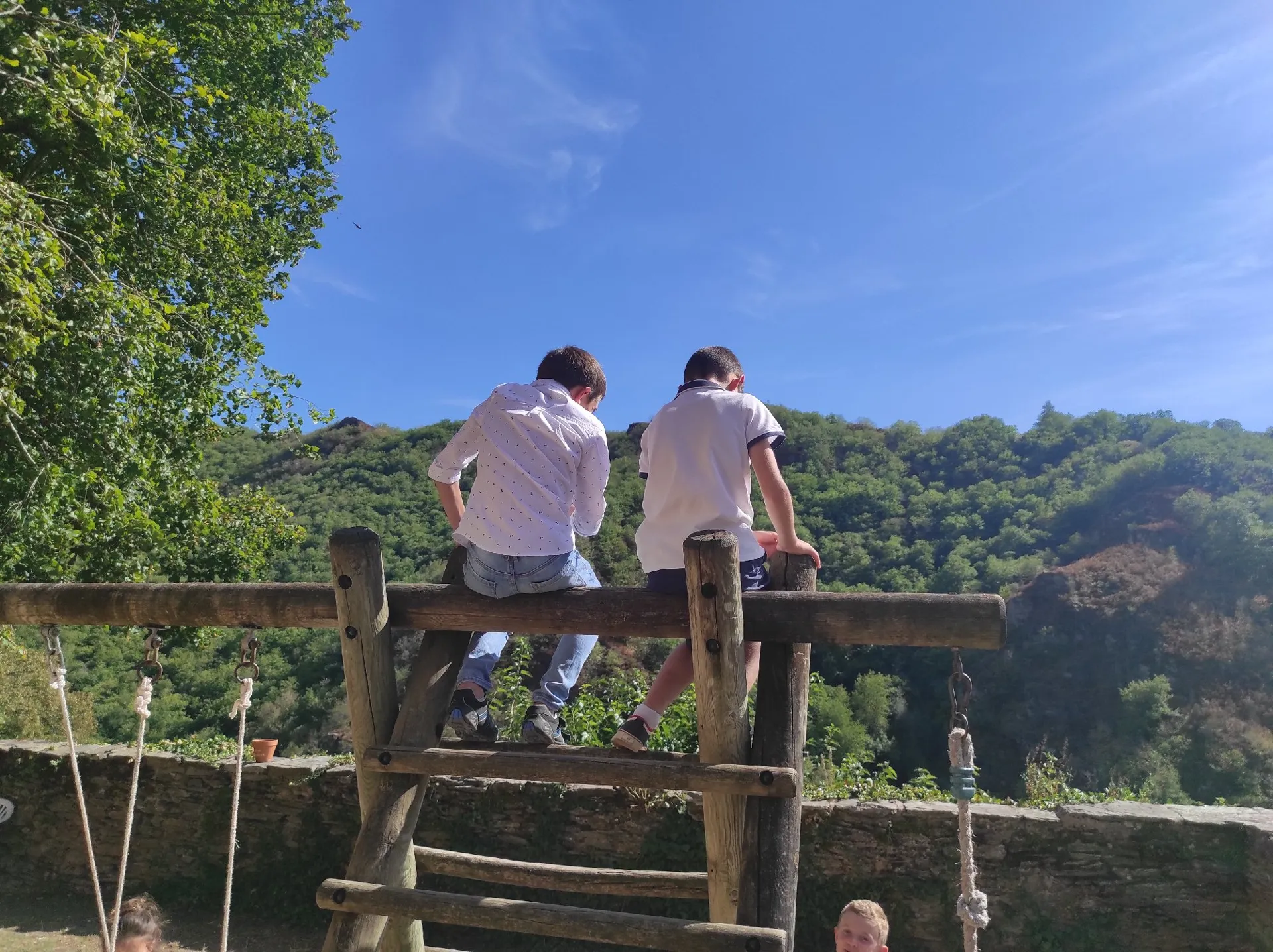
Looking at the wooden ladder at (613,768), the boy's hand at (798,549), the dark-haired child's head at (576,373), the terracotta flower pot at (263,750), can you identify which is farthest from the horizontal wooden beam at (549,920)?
the terracotta flower pot at (263,750)

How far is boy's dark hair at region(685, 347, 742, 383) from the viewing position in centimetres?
266

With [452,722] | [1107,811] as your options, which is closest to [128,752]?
[452,722]

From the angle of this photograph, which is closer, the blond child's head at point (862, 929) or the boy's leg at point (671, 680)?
the boy's leg at point (671, 680)

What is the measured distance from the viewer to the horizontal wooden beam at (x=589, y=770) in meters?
1.87

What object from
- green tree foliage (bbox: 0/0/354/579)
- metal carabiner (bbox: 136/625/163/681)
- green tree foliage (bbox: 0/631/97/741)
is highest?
green tree foliage (bbox: 0/0/354/579)

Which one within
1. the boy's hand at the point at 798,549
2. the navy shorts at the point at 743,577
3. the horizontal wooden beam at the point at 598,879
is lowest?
the horizontal wooden beam at the point at 598,879

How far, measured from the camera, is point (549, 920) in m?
1.82

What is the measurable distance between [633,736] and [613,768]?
1.41ft

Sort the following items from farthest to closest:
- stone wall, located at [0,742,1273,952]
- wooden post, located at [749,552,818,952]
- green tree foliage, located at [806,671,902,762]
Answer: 1. green tree foliage, located at [806,671,902,762]
2. stone wall, located at [0,742,1273,952]
3. wooden post, located at [749,552,818,952]

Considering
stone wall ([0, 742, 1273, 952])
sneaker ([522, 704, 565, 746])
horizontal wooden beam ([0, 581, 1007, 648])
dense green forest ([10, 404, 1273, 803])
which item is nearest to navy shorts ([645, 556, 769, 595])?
horizontal wooden beam ([0, 581, 1007, 648])

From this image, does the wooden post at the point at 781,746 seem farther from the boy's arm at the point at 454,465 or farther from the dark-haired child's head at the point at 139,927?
the dark-haired child's head at the point at 139,927

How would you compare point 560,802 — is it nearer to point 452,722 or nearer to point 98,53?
point 452,722

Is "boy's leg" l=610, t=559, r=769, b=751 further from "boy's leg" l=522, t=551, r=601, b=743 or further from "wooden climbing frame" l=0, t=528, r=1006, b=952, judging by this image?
"boy's leg" l=522, t=551, r=601, b=743

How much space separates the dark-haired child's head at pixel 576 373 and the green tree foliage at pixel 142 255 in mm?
3705
